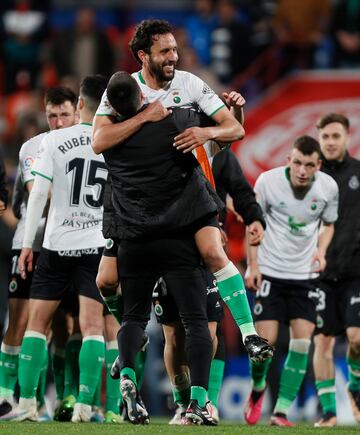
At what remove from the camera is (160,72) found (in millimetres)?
8750

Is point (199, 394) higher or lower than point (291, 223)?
lower

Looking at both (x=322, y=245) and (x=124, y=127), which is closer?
(x=124, y=127)

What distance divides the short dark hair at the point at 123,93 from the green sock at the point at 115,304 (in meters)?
1.53

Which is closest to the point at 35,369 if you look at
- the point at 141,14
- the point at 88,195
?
the point at 88,195

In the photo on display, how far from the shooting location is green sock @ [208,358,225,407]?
10203 mm

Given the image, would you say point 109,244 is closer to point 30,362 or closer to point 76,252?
point 76,252

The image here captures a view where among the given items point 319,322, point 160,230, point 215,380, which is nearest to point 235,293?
point 160,230

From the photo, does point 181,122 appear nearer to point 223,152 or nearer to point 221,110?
Answer: point 221,110

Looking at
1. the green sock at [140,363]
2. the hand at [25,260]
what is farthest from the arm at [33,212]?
the green sock at [140,363]

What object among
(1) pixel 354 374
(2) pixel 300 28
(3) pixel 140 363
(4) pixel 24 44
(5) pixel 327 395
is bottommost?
(5) pixel 327 395

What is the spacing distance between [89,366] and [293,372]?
198 centimetres

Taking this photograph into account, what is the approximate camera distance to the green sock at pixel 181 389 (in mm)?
9797

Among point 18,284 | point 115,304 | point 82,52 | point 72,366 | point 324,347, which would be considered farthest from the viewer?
point 82,52

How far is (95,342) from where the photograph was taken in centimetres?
997
